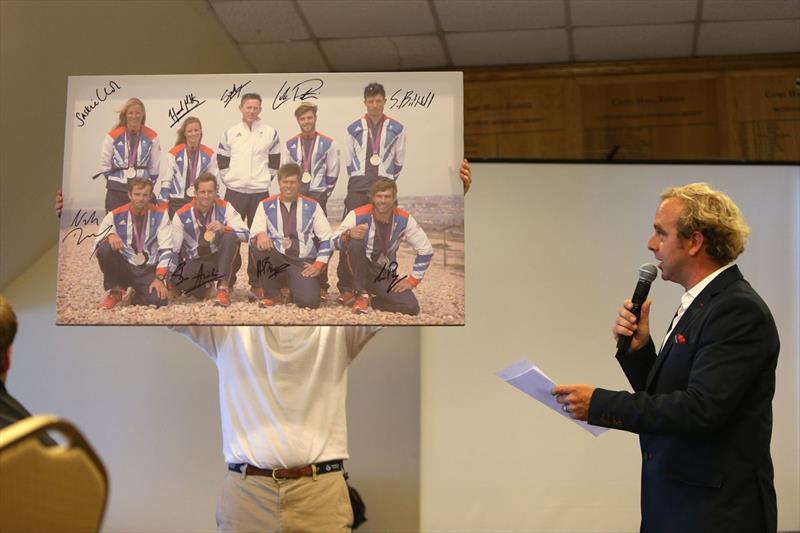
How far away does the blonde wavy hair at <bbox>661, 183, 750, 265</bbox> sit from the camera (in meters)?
2.19

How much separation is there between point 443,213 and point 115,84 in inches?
43.6

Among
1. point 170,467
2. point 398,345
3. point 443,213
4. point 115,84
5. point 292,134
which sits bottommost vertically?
point 170,467

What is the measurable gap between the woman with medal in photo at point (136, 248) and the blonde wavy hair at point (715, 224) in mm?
1487

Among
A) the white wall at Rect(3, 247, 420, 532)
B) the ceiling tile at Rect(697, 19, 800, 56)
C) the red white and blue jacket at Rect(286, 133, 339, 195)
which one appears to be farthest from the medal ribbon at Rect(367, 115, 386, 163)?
the ceiling tile at Rect(697, 19, 800, 56)

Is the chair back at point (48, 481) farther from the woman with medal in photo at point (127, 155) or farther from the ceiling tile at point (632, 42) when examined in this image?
the ceiling tile at point (632, 42)

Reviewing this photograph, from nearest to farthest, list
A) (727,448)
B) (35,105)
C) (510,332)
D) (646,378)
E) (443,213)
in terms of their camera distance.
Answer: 1. (727,448)
2. (646,378)
3. (443,213)
4. (35,105)
5. (510,332)

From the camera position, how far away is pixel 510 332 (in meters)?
3.54

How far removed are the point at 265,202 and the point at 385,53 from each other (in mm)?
2147

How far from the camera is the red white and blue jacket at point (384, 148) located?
2645 mm

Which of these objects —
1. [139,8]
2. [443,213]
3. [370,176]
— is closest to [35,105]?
[139,8]

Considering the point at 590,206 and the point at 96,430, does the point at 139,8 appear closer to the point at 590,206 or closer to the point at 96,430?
the point at 96,430

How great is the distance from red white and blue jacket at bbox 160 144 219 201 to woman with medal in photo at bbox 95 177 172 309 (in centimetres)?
5
